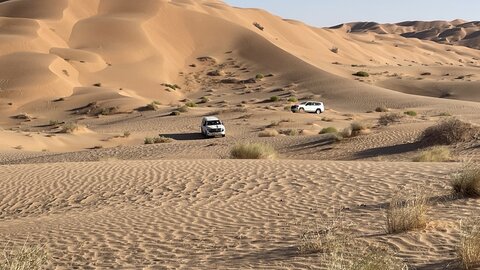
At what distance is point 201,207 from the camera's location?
1112cm

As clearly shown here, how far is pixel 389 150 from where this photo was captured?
24078mm

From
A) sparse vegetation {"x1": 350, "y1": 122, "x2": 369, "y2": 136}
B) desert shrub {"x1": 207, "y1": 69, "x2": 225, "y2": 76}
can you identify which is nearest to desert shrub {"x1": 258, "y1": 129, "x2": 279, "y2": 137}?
sparse vegetation {"x1": 350, "y1": 122, "x2": 369, "y2": 136}

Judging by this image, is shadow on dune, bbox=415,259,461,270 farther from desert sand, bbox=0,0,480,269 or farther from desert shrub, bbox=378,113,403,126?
desert shrub, bbox=378,113,403,126

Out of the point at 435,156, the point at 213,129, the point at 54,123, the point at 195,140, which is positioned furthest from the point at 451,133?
the point at 54,123

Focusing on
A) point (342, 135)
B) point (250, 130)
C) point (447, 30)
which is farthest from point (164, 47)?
point (447, 30)

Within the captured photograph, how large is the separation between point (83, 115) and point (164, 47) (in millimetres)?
33227

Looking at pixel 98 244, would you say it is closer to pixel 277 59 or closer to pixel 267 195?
pixel 267 195

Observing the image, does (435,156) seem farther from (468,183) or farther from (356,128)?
(468,183)

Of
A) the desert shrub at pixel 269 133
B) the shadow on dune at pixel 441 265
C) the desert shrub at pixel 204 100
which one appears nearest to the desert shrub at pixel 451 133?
the desert shrub at pixel 269 133

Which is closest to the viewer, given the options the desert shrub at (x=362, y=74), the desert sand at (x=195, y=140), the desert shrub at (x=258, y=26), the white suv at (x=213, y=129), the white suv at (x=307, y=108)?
the desert sand at (x=195, y=140)

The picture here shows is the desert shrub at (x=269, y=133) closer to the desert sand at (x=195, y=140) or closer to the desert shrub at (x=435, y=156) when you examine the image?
the desert sand at (x=195, y=140)

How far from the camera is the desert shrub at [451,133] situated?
75.6 ft

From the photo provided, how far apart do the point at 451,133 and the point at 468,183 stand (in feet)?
46.6

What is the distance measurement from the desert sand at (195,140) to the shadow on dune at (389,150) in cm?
22
